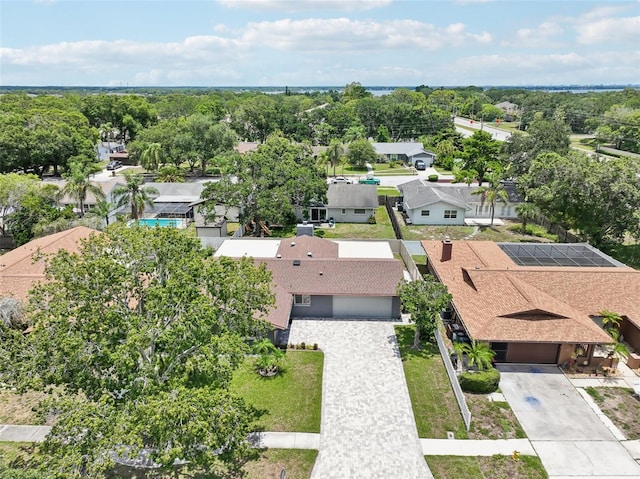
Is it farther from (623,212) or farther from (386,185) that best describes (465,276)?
(386,185)


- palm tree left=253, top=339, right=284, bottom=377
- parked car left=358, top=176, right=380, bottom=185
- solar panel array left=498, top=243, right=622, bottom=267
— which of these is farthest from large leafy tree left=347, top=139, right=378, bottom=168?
palm tree left=253, top=339, right=284, bottom=377

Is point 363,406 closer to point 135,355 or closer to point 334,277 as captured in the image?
point 334,277

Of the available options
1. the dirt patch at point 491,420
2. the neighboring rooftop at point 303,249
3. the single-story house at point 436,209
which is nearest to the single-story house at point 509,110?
the single-story house at point 436,209

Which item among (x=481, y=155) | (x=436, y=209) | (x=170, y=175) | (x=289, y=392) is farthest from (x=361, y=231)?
(x=170, y=175)

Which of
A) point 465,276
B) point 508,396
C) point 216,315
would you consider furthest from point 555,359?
point 216,315

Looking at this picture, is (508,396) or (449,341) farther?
(449,341)

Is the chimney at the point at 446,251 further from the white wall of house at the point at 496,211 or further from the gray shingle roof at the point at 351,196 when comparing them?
the white wall of house at the point at 496,211
